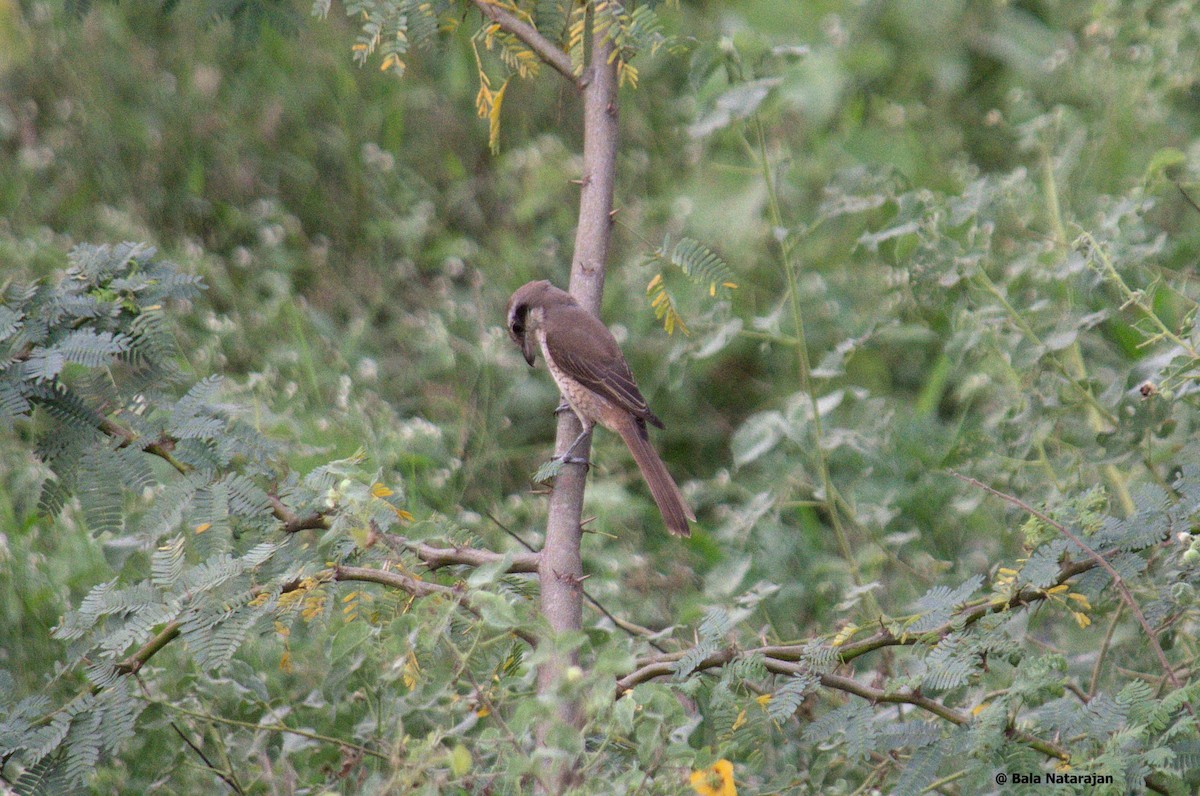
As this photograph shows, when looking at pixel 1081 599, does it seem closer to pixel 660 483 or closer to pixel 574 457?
pixel 574 457

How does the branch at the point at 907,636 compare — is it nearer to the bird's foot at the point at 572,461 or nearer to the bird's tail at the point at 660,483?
the bird's foot at the point at 572,461

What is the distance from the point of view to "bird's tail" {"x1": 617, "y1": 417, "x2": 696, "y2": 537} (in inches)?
142

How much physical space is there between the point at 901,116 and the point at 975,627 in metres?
4.29

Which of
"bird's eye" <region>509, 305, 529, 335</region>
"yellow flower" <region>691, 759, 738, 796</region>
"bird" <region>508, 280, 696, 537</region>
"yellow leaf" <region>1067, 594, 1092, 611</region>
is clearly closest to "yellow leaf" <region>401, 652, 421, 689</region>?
"yellow flower" <region>691, 759, 738, 796</region>

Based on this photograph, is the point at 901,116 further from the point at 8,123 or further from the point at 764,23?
the point at 8,123

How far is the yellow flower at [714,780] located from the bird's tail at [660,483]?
138 centimetres

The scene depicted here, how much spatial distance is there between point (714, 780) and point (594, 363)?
1.94m

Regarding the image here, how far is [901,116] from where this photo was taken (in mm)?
6254

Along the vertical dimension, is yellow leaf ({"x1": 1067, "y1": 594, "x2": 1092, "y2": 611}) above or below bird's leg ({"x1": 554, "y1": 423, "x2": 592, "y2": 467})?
below

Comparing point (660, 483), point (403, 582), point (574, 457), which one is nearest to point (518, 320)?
point (660, 483)

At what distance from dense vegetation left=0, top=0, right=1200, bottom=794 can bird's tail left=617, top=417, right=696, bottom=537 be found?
219mm

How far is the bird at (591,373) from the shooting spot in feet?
12.1

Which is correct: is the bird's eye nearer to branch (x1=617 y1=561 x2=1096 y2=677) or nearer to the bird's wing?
the bird's wing

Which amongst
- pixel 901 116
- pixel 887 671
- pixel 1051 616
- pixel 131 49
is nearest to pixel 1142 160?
pixel 901 116
